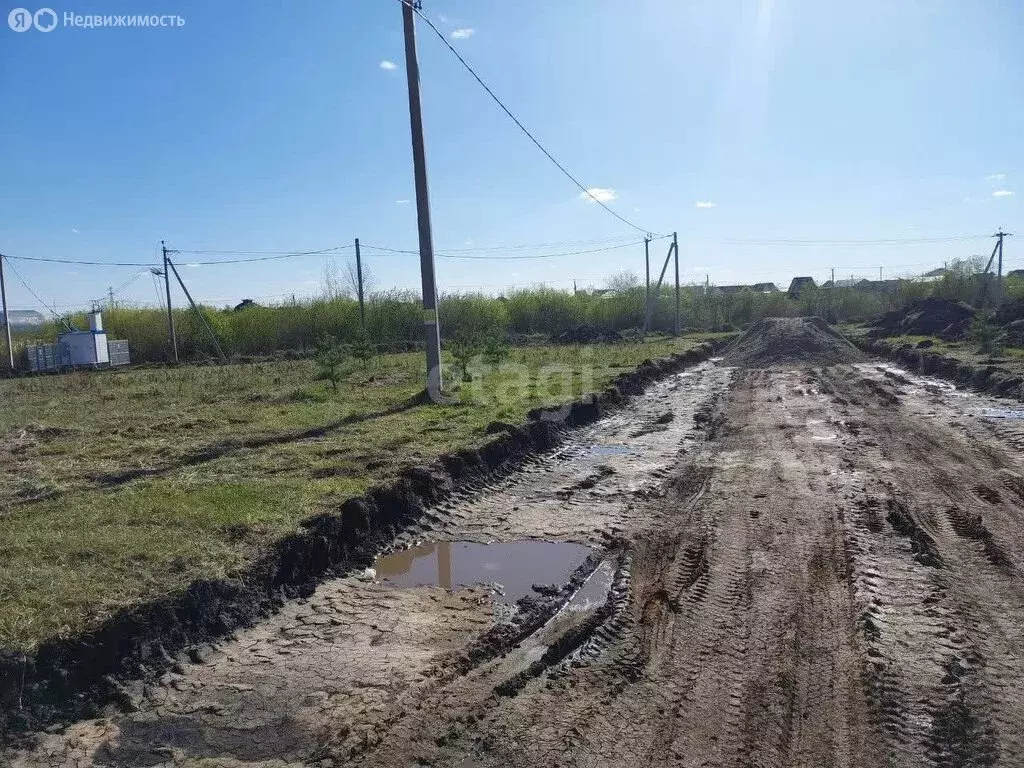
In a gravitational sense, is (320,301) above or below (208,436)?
above

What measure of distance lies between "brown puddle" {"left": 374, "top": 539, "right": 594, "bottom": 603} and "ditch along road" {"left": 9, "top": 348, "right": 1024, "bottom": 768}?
8cm

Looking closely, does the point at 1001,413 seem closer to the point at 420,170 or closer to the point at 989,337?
the point at 989,337

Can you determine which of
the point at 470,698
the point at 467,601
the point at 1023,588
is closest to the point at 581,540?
the point at 467,601

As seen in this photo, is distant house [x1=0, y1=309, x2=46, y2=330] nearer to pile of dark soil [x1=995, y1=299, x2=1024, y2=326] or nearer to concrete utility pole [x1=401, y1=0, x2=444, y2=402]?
concrete utility pole [x1=401, y1=0, x2=444, y2=402]

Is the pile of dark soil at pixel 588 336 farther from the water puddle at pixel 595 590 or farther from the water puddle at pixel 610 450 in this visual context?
the water puddle at pixel 595 590

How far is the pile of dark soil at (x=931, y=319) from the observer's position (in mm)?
31672

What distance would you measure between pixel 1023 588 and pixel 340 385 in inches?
563

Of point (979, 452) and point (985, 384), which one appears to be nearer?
point (979, 452)

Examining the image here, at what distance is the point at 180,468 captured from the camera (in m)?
8.27

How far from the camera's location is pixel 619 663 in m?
4.05

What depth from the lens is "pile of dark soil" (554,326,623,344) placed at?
3679 centimetres

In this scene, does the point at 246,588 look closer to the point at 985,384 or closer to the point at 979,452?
the point at 979,452

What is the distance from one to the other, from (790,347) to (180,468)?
23.1 metres

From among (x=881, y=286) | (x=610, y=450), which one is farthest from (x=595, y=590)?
(x=881, y=286)
